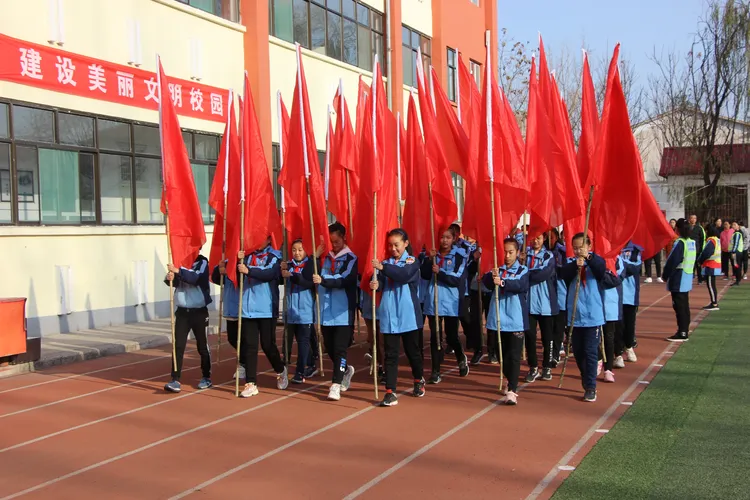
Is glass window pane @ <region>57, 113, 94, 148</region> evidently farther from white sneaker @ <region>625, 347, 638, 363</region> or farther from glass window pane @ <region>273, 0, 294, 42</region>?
white sneaker @ <region>625, 347, 638, 363</region>

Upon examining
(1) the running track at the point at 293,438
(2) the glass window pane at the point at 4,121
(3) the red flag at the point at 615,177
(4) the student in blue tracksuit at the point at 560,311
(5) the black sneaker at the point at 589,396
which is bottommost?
(1) the running track at the point at 293,438

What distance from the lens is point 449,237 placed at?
8.99 meters

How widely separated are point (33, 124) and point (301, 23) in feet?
27.8

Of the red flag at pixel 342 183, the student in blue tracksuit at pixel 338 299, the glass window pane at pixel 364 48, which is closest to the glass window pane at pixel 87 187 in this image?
the red flag at pixel 342 183

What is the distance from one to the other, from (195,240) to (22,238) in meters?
4.90

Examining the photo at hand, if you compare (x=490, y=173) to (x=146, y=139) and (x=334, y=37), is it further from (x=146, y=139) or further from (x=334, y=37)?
(x=334, y=37)

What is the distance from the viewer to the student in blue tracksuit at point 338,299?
8344 mm

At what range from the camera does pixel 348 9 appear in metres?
21.6

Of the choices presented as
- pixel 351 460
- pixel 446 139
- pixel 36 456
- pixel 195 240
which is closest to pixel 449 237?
pixel 446 139

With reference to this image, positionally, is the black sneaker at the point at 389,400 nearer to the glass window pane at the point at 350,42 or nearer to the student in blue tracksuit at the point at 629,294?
the student in blue tracksuit at the point at 629,294

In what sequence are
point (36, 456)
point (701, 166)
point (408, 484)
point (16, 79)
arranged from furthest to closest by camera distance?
point (701, 166) → point (16, 79) → point (36, 456) → point (408, 484)

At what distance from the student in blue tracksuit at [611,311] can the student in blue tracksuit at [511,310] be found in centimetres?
93

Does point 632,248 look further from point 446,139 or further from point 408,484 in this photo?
point 408,484

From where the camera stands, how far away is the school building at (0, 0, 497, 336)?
12.4m
